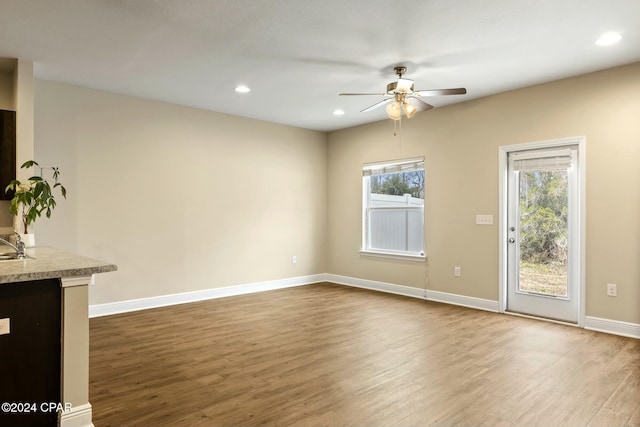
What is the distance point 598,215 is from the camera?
4.19m

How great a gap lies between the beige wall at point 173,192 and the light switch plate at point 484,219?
2933 mm

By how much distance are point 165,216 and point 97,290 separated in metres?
1.21

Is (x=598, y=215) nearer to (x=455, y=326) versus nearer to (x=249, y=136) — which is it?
(x=455, y=326)

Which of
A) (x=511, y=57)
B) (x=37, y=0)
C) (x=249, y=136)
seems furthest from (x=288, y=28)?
(x=249, y=136)

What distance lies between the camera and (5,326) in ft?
6.67

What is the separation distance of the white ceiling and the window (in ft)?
5.47

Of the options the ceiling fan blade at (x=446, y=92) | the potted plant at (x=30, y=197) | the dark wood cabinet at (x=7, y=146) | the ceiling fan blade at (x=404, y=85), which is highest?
the ceiling fan blade at (x=404, y=85)

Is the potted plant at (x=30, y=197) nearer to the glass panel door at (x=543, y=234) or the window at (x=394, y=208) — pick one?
the window at (x=394, y=208)

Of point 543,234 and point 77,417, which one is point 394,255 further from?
point 77,417

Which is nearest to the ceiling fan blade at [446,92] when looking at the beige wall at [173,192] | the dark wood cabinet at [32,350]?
the beige wall at [173,192]

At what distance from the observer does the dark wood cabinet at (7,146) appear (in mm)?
3820

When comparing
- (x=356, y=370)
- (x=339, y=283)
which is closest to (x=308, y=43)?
(x=356, y=370)

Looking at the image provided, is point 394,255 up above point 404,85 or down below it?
below

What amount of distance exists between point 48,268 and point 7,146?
2470 millimetres
